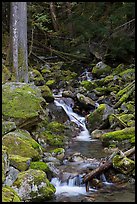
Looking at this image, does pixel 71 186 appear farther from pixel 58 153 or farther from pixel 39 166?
pixel 58 153

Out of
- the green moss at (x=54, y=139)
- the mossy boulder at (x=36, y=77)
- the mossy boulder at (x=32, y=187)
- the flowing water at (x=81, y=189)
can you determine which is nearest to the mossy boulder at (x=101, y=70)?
the mossy boulder at (x=36, y=77)

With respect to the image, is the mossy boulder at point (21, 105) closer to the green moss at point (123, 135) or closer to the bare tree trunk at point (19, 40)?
the green moss at point (123, 135)

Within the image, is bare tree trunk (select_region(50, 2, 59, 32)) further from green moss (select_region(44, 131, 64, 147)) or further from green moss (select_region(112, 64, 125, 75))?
green moss (select_region(44, 131, 64, 147))

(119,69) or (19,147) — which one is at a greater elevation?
(119,69)

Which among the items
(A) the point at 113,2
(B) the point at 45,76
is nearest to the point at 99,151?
(B) the point at 45,76

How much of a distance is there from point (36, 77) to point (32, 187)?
9520mm

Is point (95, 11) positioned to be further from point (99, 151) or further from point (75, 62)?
point (99, 151)

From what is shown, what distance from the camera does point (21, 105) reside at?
7848 millimetres

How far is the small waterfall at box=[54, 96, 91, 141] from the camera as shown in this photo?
937 cm

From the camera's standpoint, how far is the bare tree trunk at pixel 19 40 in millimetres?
10414

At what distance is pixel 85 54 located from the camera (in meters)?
17.1

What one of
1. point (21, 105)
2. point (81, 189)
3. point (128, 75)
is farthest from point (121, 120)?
point (128, 75)

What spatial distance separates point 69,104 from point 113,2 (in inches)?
309

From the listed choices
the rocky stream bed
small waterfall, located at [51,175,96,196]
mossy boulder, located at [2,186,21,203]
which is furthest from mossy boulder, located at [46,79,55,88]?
mossy boulder, located at [2,186,21,203]
